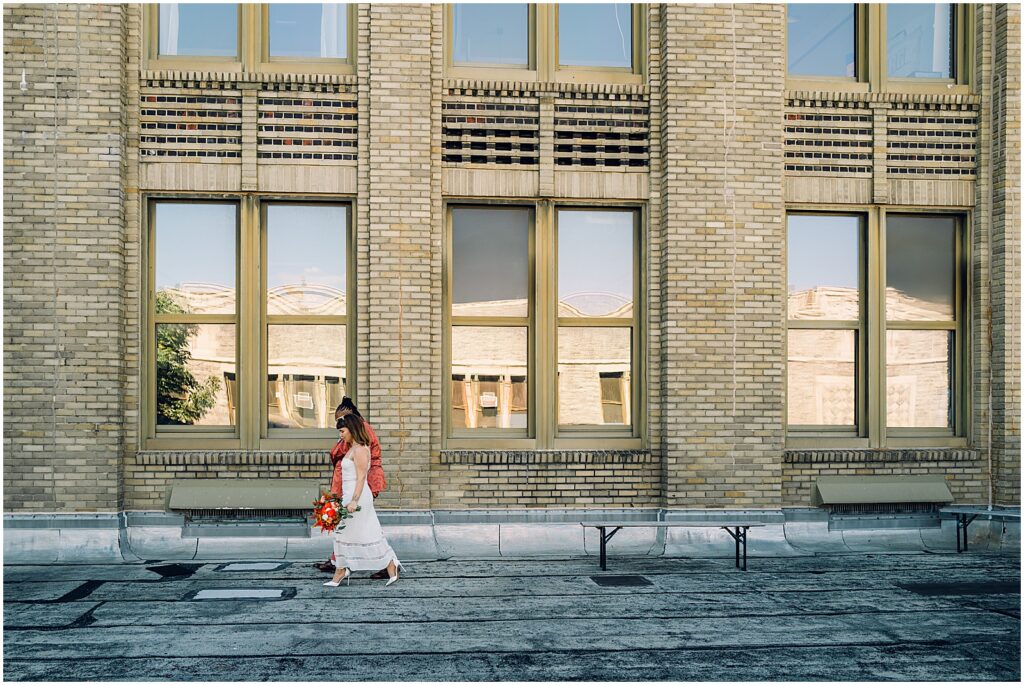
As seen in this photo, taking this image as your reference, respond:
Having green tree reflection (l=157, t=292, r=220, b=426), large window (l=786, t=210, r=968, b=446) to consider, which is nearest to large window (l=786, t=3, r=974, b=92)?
large window (l=786, t=210, r=968, b=446)

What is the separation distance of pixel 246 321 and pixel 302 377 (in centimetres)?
88

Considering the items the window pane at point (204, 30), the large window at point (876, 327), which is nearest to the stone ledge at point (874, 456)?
the large window at point (876, 327)

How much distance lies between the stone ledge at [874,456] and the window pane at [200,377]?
6.43m

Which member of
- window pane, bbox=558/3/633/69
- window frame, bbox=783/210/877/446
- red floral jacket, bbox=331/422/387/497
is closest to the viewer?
red floral jacket, bbox=331/422/387/497

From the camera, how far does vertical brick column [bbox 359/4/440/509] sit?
9.77 metres

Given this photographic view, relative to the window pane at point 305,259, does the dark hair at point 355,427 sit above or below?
below

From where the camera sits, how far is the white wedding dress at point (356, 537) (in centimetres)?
830

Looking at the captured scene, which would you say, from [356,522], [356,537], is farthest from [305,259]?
[356,537]

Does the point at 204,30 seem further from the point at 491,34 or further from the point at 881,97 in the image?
the point at 881,97

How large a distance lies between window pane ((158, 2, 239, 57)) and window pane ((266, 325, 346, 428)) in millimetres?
3229

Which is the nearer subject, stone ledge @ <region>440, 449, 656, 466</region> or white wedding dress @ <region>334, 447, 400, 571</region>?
white wedding dress @ <region>334, 447, 400, 571</region>

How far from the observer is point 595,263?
10453 millimetres

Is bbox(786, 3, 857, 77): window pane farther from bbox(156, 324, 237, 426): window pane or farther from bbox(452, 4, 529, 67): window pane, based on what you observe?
bbox(156, 324, 237, 426): window pane

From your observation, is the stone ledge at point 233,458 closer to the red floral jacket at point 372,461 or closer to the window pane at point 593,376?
the red floral jacket at point 372,461
